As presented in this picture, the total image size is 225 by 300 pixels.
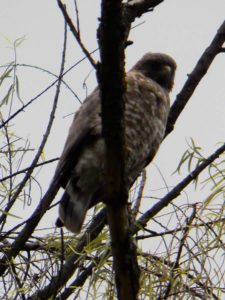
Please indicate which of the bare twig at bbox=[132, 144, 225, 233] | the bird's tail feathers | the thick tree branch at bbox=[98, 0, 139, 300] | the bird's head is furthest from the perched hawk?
the thick tree branch at bbox=[98, 0, 139, 300]

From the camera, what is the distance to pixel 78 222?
360 cm

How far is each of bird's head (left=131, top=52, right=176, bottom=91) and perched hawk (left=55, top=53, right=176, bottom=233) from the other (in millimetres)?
461

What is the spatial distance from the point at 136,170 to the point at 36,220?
4.28ft

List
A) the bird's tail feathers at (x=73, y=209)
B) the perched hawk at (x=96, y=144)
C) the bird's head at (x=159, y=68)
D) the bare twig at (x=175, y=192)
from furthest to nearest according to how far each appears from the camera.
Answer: the bird's head at (x=159, y=68) → the perched hawk at (x=96, y=144) → the bird's tail feathers at (x=73, y=209) → the bare twig at (x=175, y=192)

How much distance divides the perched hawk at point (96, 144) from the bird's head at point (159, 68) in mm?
461

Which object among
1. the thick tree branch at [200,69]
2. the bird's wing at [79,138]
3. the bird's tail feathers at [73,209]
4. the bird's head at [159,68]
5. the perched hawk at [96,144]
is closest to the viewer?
the thick tree branch at [200,69]

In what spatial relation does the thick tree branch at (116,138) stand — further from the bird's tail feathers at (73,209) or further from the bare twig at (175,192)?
the bird's tail feathers at (73,209)

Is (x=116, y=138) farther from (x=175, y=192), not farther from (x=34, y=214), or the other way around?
(x=34, y=214)

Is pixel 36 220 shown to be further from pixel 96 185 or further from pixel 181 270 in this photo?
pixel 96 185

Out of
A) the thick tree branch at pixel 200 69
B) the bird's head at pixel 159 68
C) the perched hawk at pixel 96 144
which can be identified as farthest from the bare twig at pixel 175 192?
the bird's head at pixel 159 68

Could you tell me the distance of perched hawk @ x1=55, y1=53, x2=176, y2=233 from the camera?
3.80 metres

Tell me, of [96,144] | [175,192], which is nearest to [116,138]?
[175,192]

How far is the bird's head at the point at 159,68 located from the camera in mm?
5051

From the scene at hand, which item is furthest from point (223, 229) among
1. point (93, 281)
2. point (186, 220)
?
point (93, 281)
